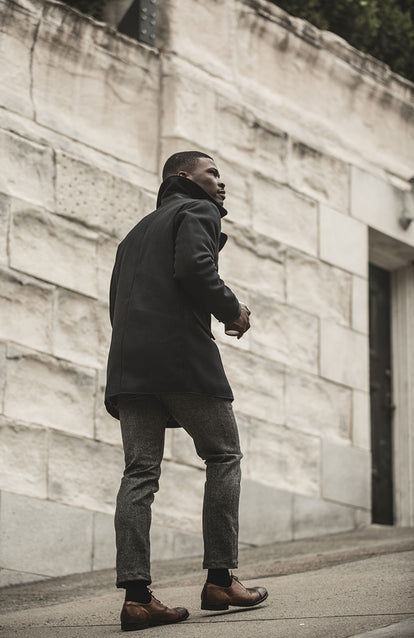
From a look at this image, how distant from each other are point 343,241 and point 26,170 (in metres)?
2.81

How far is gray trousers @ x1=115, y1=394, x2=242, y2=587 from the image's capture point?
4566 millimetres

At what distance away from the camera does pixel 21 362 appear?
6691 millimetres

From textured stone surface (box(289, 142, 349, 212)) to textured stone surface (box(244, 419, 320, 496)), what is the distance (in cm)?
173

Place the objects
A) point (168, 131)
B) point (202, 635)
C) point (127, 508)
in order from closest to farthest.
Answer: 1. point (202, 635)
2. point (127, 508)
3. point (168, 131)

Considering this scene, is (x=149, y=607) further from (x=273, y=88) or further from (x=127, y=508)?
(x=273, y=88)

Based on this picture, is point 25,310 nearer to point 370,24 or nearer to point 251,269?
point 251,269

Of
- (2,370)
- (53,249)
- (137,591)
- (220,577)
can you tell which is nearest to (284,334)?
(53,249)

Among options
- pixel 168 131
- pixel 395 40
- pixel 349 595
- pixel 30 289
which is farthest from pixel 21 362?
pixel 395 40

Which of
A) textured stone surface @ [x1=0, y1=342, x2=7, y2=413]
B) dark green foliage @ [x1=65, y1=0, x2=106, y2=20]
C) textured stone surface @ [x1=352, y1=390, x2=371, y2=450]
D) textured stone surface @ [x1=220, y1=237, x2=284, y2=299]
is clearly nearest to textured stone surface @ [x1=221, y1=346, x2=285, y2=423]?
textured stone surface @ [x1=220, y1=237, x2=284, y2=299]

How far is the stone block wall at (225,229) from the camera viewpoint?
6770 millimetres

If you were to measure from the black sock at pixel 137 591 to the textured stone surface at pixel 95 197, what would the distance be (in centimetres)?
302

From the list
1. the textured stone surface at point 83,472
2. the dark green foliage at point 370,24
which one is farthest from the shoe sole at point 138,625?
the dark green foliage at point 370,24

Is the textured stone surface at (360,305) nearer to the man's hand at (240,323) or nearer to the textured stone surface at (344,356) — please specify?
the textured stone surface at (344,356)

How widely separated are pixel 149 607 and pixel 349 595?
0.86 metres
